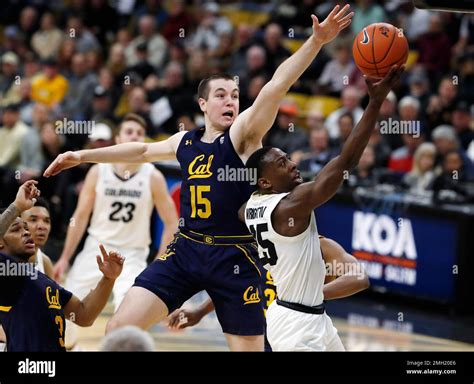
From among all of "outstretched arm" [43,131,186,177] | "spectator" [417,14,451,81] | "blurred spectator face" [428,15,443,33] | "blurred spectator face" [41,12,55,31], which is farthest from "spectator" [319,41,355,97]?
"outstretched arm" [43,131,186,177]

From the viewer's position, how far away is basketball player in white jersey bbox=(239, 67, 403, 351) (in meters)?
6.65

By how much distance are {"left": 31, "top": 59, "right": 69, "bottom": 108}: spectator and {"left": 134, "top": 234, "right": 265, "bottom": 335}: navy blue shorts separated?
1123 centimetres

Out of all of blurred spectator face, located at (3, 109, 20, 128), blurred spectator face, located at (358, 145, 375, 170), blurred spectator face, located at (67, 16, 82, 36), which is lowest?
blurred spectator face, located at (358, 145, 375, 170)

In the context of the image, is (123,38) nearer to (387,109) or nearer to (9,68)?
(9,68)

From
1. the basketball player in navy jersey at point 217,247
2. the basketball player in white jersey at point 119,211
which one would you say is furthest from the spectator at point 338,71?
the basketball player in navy jersey at point 217,247

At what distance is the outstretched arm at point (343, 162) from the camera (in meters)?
6.27

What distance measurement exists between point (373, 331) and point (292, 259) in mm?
5176

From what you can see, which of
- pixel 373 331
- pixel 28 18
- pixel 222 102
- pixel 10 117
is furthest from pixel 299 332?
pixel 28 18

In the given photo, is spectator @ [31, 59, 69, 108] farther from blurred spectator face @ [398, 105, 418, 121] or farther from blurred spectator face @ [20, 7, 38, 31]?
blurred spectator face @ [398, 105, 418, 121]

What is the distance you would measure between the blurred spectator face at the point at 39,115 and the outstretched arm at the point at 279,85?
370 inches

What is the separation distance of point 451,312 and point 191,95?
5595 millimetres

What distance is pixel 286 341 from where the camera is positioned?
21.9 ft
